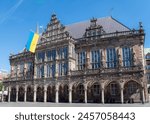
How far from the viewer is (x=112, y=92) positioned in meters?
27.7

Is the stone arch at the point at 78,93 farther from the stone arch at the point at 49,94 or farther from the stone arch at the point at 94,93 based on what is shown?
the stone arch at the point at 49,94

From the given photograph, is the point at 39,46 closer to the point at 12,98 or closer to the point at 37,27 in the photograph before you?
the point at 37,27

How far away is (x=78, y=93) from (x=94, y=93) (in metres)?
2.79

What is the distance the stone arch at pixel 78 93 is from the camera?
29.8 m

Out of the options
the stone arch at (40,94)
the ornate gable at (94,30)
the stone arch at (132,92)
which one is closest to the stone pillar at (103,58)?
the ornate gable at (94,30)

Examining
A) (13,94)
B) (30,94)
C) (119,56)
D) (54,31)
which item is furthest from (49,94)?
(119,56)

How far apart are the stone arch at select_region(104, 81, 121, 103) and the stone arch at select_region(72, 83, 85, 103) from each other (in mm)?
4050

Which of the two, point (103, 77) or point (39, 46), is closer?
point (103, 77)

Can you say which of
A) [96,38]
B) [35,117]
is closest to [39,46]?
[96,38]

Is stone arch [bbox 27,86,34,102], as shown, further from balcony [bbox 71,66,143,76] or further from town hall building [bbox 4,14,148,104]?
balcony [bbox 71,66,143,76]

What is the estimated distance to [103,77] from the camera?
26.5 metres

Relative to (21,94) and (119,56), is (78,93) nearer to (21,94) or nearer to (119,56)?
(119,56)

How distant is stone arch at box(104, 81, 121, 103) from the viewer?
2710 centimetres

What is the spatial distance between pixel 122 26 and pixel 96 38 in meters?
4.80
